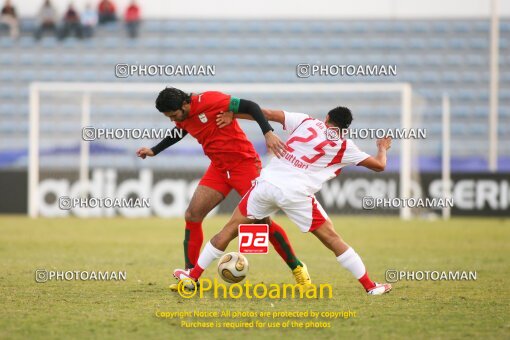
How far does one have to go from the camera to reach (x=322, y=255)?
496 inches

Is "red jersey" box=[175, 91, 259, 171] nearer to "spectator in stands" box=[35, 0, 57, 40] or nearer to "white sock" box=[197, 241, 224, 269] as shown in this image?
"white sock" box=[197, 241, 224, 269]

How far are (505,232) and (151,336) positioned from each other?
12946 millimetres

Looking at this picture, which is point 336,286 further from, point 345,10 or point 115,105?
point 345,10

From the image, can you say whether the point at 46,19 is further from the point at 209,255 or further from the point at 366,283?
the point at 366,283

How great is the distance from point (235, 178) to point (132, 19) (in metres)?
20.0

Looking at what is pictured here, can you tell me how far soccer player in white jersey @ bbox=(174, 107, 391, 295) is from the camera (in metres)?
7.67

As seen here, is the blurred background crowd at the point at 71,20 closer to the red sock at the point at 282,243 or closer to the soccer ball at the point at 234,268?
the red sock at the point at 282,243

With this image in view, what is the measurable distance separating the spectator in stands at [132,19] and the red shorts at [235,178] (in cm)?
1977

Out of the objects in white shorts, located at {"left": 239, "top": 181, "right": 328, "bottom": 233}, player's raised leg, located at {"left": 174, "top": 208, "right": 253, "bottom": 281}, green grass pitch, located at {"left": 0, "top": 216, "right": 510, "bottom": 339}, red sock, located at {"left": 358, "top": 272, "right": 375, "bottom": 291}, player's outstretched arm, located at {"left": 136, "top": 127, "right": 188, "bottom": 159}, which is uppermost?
player's outstretched arm, located at {"left": 136, "top": 127, "right": 188, "bottom": 159}

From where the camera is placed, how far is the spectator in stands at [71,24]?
27.4 m

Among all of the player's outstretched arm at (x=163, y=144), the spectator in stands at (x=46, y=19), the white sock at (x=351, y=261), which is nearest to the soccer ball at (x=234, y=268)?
the white sock at (x=351, y=261)

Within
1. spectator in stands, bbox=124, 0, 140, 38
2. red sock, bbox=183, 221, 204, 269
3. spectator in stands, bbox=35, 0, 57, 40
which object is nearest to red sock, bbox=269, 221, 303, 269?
red sock, bbox=183, 221, 204, 269

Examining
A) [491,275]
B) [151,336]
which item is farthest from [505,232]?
[151,336]

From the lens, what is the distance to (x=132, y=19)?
27.4 meters
